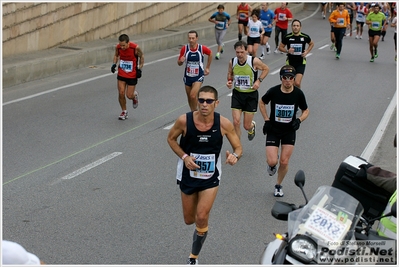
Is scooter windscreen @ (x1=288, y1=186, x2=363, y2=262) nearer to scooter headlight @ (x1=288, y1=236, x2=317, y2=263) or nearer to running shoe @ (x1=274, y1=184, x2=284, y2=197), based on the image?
scooter headlight @ (x1=288, y1=236, x2=317, y2=263)

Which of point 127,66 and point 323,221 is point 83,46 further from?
point 323,221

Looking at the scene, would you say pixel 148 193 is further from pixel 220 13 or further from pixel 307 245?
pixel 220 13

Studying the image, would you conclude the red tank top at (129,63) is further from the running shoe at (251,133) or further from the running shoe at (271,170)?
the running shoe at (271,170)

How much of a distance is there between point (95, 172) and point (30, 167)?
38.5 inches

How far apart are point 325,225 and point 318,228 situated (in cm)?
7

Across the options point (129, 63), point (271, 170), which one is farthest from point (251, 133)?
point (129, 63)

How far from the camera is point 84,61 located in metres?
21.3

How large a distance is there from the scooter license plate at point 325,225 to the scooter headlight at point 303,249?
0.11 metres

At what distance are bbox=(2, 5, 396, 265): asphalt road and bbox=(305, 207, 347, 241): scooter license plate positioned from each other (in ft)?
8.13

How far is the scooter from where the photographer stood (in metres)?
4.95

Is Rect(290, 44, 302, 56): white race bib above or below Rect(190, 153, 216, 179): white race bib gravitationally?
below

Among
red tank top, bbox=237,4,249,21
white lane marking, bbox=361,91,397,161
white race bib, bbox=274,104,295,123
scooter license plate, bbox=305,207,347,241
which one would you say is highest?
scooter license plate, bbox=305,207,347,241

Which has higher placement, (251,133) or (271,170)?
(271,170)

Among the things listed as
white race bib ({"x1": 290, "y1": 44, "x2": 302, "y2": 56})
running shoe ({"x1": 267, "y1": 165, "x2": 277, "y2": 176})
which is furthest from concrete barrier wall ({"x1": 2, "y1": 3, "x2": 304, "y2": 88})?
running shoe ({"x1": 267, "y1": 165, "x2": 277, "y2": 176})
